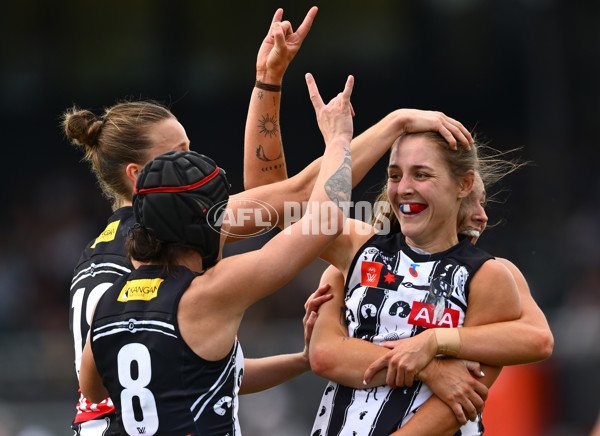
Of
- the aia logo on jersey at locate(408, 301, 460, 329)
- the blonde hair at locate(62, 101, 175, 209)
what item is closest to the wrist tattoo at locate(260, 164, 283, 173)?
the blonde hair at locate(62, 101, 175, 209)

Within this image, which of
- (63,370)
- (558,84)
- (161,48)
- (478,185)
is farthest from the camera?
(161,48)

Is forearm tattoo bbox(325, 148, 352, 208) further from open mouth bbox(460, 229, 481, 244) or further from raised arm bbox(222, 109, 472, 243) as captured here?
open mouth bbox(460, 229, 481, 244)

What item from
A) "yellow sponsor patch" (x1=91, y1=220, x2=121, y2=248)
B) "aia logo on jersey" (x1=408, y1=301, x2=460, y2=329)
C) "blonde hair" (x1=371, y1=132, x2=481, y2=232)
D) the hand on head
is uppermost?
the hand on head

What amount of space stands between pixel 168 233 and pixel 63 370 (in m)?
6.45

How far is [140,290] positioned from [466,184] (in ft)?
4.55

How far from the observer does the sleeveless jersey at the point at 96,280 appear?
136 inches

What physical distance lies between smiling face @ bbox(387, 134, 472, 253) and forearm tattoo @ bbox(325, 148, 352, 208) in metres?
0.29

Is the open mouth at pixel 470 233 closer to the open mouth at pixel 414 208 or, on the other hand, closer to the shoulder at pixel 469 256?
the shoulder at pixel 469 256

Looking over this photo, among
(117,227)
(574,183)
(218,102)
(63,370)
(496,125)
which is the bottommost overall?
(63,370)

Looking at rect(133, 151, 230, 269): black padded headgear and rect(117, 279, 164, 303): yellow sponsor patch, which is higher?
rect(133, 151, 230, 269): black padded headgear

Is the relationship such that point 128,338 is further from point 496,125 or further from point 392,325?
point 496,125

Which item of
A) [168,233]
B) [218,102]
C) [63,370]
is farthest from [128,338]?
[218,102]

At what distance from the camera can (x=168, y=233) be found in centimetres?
288

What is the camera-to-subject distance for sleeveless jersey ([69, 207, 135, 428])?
3.45m
